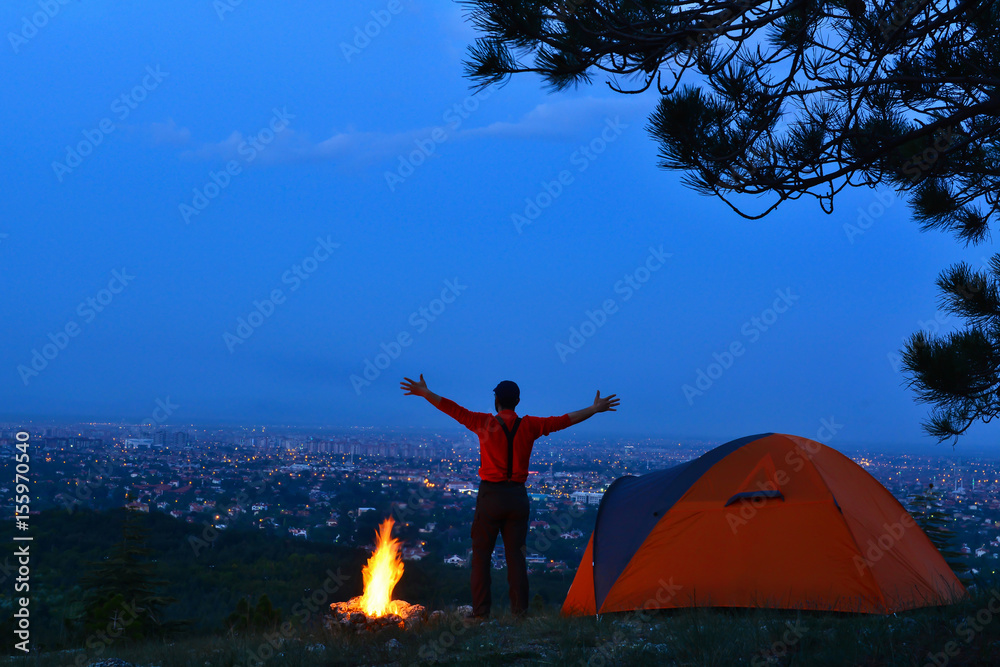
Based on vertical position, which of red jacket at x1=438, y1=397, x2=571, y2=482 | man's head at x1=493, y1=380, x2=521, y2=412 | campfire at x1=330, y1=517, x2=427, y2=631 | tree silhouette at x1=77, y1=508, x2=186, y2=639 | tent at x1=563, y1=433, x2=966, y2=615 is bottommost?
tree silhouette at x1=77, y1=508, x2=186, y2=639

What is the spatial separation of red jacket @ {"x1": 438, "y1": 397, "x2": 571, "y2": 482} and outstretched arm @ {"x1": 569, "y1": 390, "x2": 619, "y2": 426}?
8 cm

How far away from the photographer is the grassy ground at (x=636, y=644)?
4.10 m

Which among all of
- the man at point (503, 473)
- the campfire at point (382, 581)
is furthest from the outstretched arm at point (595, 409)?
the campfire at point (382, 581)

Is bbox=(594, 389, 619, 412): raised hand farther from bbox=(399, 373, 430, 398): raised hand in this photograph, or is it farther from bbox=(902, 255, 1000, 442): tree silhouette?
bbox=(902, 255, 1000, 442): tree silhouette

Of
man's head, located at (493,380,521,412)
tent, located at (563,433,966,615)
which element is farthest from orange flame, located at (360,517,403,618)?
man's head, located at (493,380,521,412)

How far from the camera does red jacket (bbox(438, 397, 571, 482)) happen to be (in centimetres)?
612

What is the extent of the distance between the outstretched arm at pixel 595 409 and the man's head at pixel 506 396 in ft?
1.77

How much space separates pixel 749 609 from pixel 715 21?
4.96m

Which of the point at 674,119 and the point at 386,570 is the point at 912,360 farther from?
the point at 386,570

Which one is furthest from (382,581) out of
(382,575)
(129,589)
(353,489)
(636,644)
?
(353,489)

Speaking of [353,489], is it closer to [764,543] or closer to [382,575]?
[382,575]

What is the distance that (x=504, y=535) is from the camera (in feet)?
20.5

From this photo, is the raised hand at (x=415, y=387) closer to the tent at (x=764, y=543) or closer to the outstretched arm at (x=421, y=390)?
the outstretched arm at (x=421, y=390)

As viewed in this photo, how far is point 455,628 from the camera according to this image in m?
5.47
